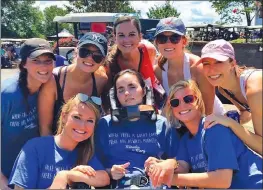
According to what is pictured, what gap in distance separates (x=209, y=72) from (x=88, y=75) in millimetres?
1106

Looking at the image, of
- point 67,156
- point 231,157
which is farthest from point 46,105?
point 231,157

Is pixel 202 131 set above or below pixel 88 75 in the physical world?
below

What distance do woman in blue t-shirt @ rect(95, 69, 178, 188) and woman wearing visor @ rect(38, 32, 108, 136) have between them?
0.36 metres

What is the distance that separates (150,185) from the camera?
8.46 feet

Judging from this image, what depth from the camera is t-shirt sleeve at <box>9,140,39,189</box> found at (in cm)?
261

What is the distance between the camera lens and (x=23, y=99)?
A: 303 cm

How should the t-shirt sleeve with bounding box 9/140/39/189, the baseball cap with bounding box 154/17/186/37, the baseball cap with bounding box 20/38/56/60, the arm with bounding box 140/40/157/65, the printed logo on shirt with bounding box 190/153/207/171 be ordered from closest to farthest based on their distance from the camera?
the printed logo on shirt with bounding box 190/153/207/171 → the t-shirt sleeve with bounding box 9/140/39/189 → the baseball cap with bounding box 20/38/56/60 → the baseball cap with bounding box 154/17/186/37 → the arm with bounding box 140/40/157/65

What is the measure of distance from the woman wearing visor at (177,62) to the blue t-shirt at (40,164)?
1267mm

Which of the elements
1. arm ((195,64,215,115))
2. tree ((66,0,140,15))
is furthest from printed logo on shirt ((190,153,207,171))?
tree ((66,0,140,15))

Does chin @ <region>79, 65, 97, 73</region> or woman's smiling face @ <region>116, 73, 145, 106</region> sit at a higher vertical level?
chin @ <region>79, 65, 97, 73</region>

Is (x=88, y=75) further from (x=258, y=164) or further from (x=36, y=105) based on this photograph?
(x=258, y=164)

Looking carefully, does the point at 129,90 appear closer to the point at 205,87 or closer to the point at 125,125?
the point at 125,125

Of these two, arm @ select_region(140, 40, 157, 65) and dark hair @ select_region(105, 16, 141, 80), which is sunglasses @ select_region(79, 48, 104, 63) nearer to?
dark hair @ select_region(105, 16, 141, 80)

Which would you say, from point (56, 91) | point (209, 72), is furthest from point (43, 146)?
point (209, 72)
